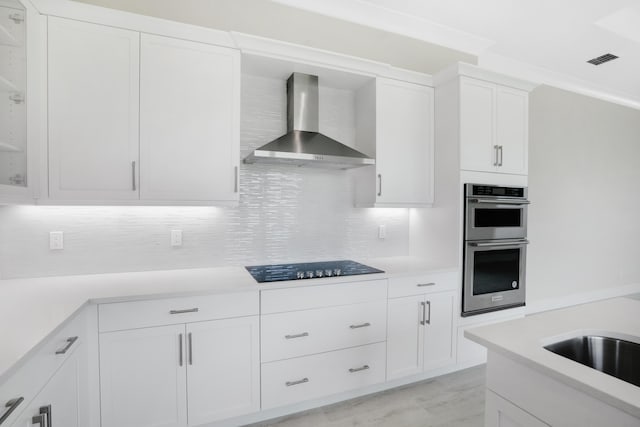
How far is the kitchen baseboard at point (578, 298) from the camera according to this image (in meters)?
4.09

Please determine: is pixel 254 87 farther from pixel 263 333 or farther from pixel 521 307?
pixel 521 307

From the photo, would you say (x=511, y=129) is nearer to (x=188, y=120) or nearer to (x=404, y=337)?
(x=404, y=337)

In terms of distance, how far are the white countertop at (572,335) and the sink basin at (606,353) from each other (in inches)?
0.9

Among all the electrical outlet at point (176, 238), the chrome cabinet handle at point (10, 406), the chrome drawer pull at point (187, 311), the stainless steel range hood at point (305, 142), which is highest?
the stainless steel range hood at point (305, 142)

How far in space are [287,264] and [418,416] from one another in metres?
1.42

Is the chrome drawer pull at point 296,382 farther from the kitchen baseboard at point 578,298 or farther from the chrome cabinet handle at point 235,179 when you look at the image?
the kitchen baseboard at point 578,298

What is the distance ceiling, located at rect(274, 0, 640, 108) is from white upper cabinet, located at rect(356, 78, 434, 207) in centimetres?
71

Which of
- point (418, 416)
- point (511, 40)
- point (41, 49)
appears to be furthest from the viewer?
point (511, 40)

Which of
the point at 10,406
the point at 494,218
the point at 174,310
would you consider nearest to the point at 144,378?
the point at 174,310

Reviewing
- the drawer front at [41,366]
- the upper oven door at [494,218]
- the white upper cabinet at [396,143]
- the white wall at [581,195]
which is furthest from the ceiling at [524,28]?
the drawer front at [41,366]

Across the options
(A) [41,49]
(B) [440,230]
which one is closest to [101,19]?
(A) [41,49]

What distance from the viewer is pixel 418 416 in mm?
2168

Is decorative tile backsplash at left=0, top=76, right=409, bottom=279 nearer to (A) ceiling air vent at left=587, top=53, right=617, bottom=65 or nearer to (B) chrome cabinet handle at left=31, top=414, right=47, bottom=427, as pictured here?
(B) chrome cabinet handle at left=31, top=414, right=47, bottom=427

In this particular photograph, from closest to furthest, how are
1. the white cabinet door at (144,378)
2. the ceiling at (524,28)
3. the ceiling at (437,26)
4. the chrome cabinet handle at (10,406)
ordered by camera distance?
the chrome cabinet handle at (10,406) < the white cabinet door at (144,378) < the ceiling at (437,26) < the ceiling at (524,28)
